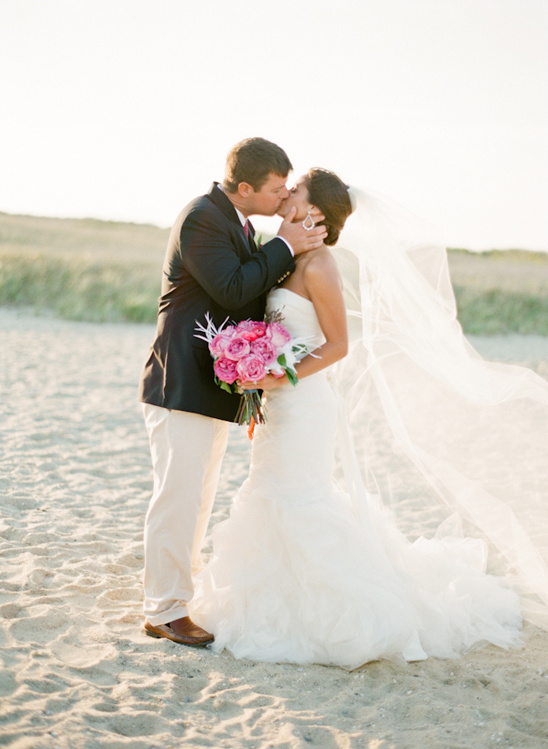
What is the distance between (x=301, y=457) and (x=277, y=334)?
0.75 metres

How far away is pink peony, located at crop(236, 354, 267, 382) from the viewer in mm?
3847

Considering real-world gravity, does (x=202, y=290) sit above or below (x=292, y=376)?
above

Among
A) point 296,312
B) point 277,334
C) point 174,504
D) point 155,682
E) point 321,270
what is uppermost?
point 321,270

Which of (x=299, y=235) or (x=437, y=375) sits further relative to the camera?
(x=437, y=375)

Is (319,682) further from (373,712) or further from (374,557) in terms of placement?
(374,557)

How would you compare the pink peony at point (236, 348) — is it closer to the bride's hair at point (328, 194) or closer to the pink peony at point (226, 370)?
the pink peony at point (226, 370)

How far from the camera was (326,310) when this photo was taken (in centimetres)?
423

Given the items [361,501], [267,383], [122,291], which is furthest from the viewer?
[122,291]

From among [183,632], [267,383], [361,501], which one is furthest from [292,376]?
[183,632]

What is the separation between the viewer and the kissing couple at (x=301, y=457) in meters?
4.06

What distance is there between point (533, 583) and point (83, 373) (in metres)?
9.34

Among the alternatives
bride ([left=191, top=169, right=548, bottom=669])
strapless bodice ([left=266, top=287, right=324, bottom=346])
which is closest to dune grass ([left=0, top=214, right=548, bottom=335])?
bride ([left=191, top=169, right=548, bottom=669])

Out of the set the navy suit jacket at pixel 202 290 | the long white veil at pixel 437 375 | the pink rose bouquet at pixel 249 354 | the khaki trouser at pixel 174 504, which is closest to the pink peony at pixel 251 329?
the pink rose bouquet at pixel 249 354

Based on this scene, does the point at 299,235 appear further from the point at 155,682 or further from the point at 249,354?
the point at 155,682
